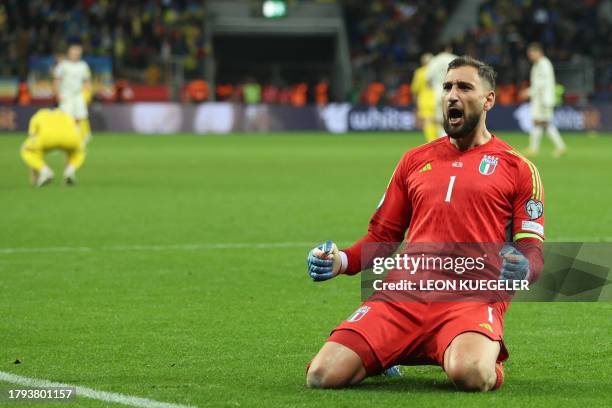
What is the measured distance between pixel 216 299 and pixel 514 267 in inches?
144

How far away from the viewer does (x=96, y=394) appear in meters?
5.78

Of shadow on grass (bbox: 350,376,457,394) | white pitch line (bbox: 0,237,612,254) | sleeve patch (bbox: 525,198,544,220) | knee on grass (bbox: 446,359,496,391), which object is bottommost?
white pitch line (bbox: 0,237,612,254)

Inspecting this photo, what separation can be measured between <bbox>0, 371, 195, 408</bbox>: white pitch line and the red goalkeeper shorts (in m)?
0.91

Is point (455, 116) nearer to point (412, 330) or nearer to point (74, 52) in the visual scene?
point (412, 330)

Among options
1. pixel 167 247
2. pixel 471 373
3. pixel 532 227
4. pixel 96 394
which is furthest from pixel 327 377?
pixel 167 247

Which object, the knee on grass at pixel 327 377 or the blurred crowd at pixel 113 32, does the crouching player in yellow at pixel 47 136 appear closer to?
the knee on grass at pixel 327 377

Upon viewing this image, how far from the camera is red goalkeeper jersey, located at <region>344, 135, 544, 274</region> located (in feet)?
19.9

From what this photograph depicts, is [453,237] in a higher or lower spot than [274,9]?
lower

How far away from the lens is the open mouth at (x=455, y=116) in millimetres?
6047

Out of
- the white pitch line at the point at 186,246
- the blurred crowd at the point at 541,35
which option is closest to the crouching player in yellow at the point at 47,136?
the white pitch line at the point at 186,246

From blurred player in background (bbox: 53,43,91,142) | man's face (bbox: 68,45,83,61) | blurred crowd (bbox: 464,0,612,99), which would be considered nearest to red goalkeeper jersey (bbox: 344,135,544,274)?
man's face (bbox: 68,45,83,61)

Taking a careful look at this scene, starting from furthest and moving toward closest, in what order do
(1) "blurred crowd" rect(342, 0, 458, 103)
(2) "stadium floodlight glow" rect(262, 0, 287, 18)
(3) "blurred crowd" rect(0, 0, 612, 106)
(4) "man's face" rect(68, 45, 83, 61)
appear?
(1) "blurred crowd" rect(342, 0, 458, 103) → (3) "blurred crowd" rect(0, 0, 612, 106) → (2) "stadium floodlight glow" rect(262, 0, 287, 18) → (4) "man's face" rect(68, 45, 83, 61)

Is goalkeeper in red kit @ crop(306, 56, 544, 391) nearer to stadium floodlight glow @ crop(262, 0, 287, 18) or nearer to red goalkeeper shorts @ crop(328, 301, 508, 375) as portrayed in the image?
red goalkeeper shorts @ crop(328, 301, 508, 375)

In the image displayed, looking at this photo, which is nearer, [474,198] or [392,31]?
[474,198]
